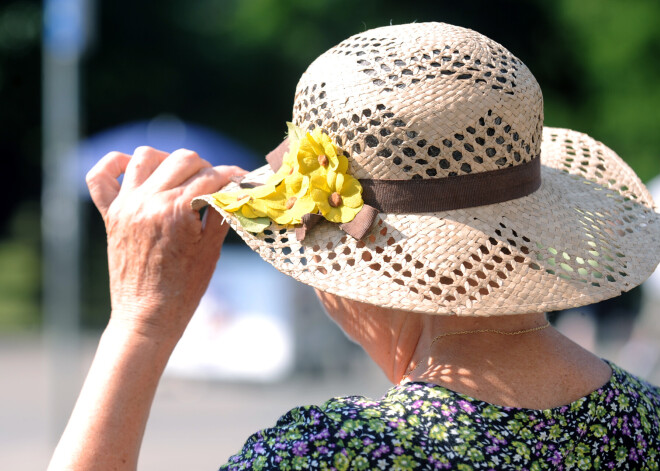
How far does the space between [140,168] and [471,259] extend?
2.60 feet

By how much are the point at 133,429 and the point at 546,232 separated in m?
0.94

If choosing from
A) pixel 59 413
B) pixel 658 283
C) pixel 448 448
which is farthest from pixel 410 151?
pixel 658 283

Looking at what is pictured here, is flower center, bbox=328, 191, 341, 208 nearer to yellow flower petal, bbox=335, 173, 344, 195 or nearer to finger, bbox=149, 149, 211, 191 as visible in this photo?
yellow flower petal, bbox=335, 173, 344, 195

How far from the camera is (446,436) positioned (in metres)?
A: 1.63

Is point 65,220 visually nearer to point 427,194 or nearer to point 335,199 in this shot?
point 335,199

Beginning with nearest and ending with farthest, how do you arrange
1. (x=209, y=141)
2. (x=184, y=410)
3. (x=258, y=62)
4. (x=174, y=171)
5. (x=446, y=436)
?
1. (x=446, y=436)
2. (x=174, y=171)
3. (x=184, y=410)
4. (x=209, y=141)
5. (x=258, y=62)

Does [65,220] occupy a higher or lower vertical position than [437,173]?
lower

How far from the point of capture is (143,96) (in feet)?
61.9

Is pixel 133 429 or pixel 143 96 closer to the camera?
pixel 133 429

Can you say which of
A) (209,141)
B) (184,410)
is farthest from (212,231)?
(209,141)

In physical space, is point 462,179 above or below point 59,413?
above

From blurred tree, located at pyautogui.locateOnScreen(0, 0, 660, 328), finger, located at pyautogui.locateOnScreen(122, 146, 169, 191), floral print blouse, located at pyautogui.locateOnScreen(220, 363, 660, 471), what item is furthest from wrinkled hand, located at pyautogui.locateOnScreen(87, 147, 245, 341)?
blurred tree, located at pyautogui.locateOnScreen(0, 0, 660, 328)

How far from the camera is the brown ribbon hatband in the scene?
178 cm

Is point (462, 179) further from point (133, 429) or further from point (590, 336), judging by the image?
point (590, 336)
